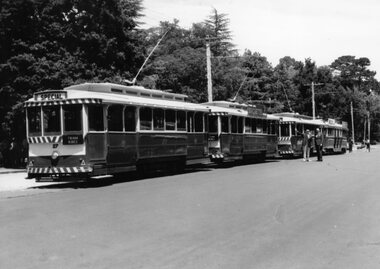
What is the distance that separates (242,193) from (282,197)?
1277 mm

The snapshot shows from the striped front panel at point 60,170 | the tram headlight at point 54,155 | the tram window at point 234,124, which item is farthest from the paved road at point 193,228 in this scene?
the tram window at point 234,124

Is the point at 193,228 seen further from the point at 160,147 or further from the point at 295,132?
the point at 295,132

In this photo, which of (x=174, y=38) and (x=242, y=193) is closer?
(x=242, y=193)

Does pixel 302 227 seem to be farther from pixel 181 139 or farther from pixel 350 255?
pixel 181 139

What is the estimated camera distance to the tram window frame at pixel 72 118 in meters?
15.1

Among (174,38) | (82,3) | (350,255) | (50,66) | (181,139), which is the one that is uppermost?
(174,38)

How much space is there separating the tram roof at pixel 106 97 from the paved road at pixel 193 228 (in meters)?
3.21

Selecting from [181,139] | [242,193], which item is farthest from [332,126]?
[242,193]

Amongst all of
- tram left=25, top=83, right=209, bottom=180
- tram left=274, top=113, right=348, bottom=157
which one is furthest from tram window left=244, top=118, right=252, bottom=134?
tram left=25, top=83, right=209, bottom=180

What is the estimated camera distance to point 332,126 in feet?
144

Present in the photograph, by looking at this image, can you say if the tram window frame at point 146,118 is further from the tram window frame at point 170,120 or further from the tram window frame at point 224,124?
the tram window frame at point 224,124

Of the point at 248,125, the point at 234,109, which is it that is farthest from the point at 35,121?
the point at 248,125

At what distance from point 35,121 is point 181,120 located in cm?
679

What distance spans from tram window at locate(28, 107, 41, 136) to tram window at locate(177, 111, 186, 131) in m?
6.48
